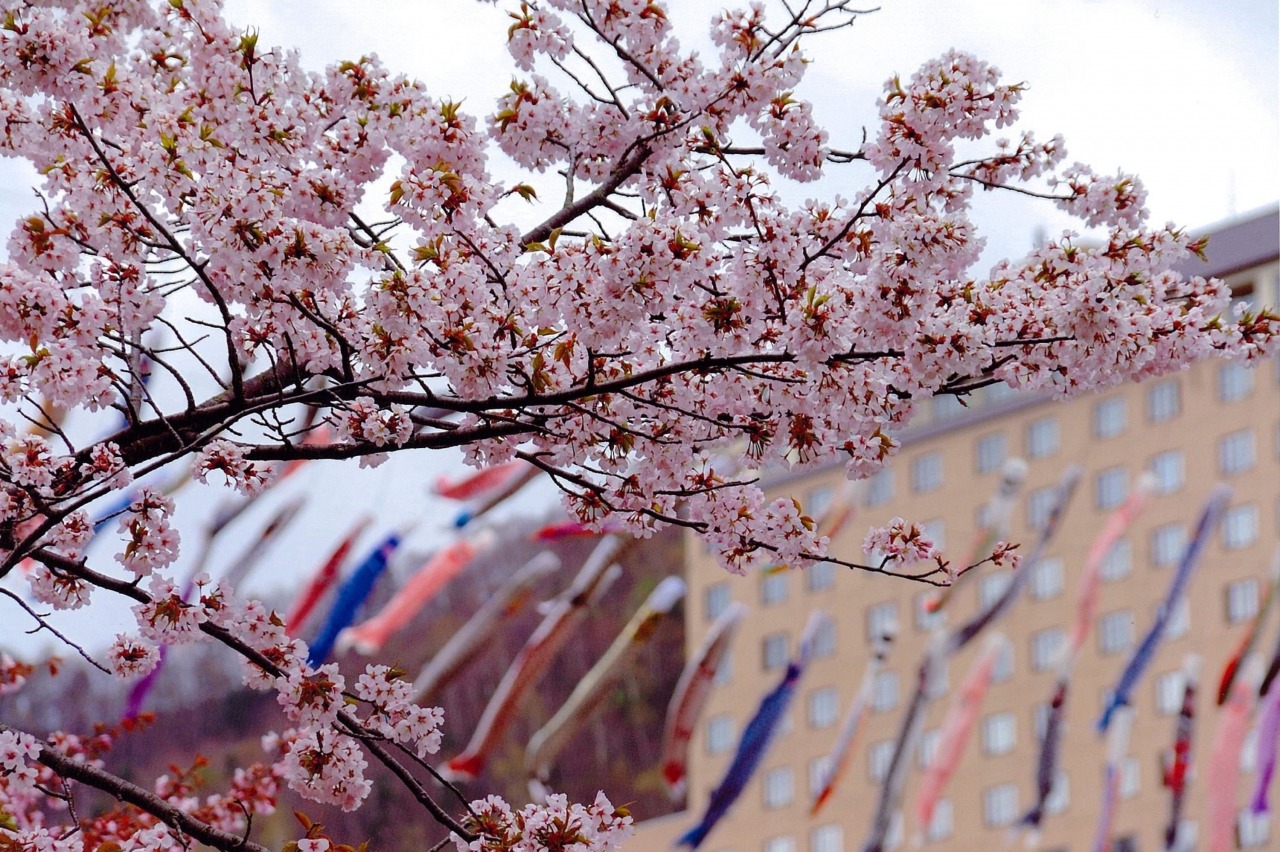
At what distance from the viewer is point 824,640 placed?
134ft

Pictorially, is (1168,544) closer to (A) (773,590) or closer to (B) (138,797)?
(A) (773,590)

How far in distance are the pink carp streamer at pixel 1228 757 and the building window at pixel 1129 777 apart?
1433 millimetres

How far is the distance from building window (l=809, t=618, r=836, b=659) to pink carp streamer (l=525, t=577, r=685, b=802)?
324 cm

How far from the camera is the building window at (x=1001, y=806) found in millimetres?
36719

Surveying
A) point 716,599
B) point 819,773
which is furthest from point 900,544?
point 716,599

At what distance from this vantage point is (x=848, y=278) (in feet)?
16.8

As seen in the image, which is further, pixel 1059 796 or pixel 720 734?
pixel 720 734

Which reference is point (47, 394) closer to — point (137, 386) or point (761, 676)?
point (137, 386)

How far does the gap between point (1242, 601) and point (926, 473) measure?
7.71 metres

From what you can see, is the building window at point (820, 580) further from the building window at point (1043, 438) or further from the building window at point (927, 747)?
the building window at point (1043, 438)

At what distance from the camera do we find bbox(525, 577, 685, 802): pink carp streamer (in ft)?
128

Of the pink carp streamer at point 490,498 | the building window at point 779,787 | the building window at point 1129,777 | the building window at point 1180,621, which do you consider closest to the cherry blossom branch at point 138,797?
the building window at point 1129,777

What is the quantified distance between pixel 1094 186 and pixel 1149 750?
31.3m

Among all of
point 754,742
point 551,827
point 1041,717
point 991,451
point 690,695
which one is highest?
point 991,451
